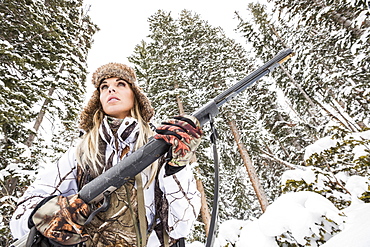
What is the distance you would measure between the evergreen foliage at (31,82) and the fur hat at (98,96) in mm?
5287

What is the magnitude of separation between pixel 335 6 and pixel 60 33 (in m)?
12.6

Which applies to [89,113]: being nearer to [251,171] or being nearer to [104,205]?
[104,205]

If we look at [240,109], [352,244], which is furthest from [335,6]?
[352,244]

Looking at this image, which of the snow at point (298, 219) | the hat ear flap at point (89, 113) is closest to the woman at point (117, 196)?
the hat ear flap at point (89, 113)

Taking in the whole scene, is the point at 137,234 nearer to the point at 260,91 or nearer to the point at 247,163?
the point at 247,163

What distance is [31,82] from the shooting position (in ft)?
30.3

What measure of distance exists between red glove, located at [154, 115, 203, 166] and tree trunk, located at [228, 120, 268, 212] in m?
12.7

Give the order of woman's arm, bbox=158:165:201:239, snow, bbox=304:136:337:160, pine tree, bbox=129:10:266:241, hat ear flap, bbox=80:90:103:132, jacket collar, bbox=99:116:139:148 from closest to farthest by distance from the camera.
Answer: woman's arm, bbox=158:165:201:239 → jacket collar, bbox=99:116:139:148 → hat ear flap, bbox=80:90:103:132 → snow, bbox=304:136:337:160 → pine tree, bbox=129:10:266:241

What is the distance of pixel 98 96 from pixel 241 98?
1405cm

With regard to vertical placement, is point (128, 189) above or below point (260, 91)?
below

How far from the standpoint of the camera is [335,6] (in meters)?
8.33

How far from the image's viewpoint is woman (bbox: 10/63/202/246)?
1.62 m

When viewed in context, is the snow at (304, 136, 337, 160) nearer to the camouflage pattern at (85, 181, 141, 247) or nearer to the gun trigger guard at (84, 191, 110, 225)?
the camouflage pattern at (85, 181, 141, 247)

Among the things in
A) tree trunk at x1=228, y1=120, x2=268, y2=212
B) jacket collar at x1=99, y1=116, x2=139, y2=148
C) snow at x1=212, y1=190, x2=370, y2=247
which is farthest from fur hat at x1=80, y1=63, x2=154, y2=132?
tree trunk at x1=228, y1=120, x2=268, y2=212
